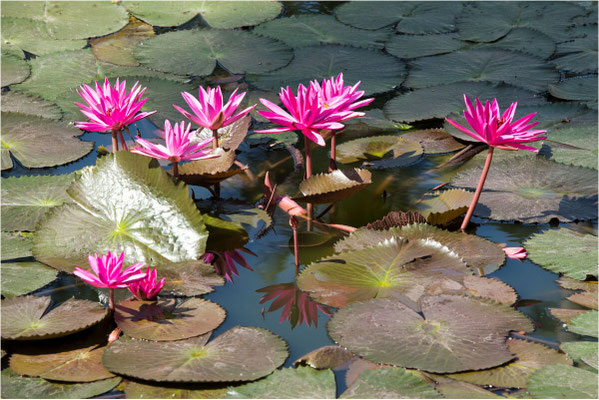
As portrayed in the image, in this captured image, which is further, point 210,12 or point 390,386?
point 210,12

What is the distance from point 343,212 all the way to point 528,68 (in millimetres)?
1603

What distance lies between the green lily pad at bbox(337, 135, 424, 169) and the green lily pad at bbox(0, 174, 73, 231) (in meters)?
1.04

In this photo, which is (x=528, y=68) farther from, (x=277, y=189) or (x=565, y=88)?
(x=277, y=189)

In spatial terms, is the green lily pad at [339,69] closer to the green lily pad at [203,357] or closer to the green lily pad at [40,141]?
the green lily pad at [40,141]

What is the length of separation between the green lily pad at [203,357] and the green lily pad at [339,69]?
→ 1.75 meters

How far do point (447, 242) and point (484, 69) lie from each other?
61.4 inches

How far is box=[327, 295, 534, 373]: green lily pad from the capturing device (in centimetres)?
154

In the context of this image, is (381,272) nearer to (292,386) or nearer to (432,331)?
(432,331)

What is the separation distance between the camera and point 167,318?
5.62 ft

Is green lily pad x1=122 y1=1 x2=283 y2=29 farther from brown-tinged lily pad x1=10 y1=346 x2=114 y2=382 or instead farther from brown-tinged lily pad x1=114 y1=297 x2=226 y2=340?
brown-tinged lily pad x1=10 y1=346 x2=114 y2=382

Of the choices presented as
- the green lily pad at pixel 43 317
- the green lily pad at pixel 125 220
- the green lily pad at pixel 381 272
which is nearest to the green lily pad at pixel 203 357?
the green lily pad at pixel 43 317

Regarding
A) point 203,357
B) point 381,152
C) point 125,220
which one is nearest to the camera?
point 203,357

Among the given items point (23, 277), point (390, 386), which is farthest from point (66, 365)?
point (390, 386)

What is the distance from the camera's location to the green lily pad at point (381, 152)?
2541 mm
